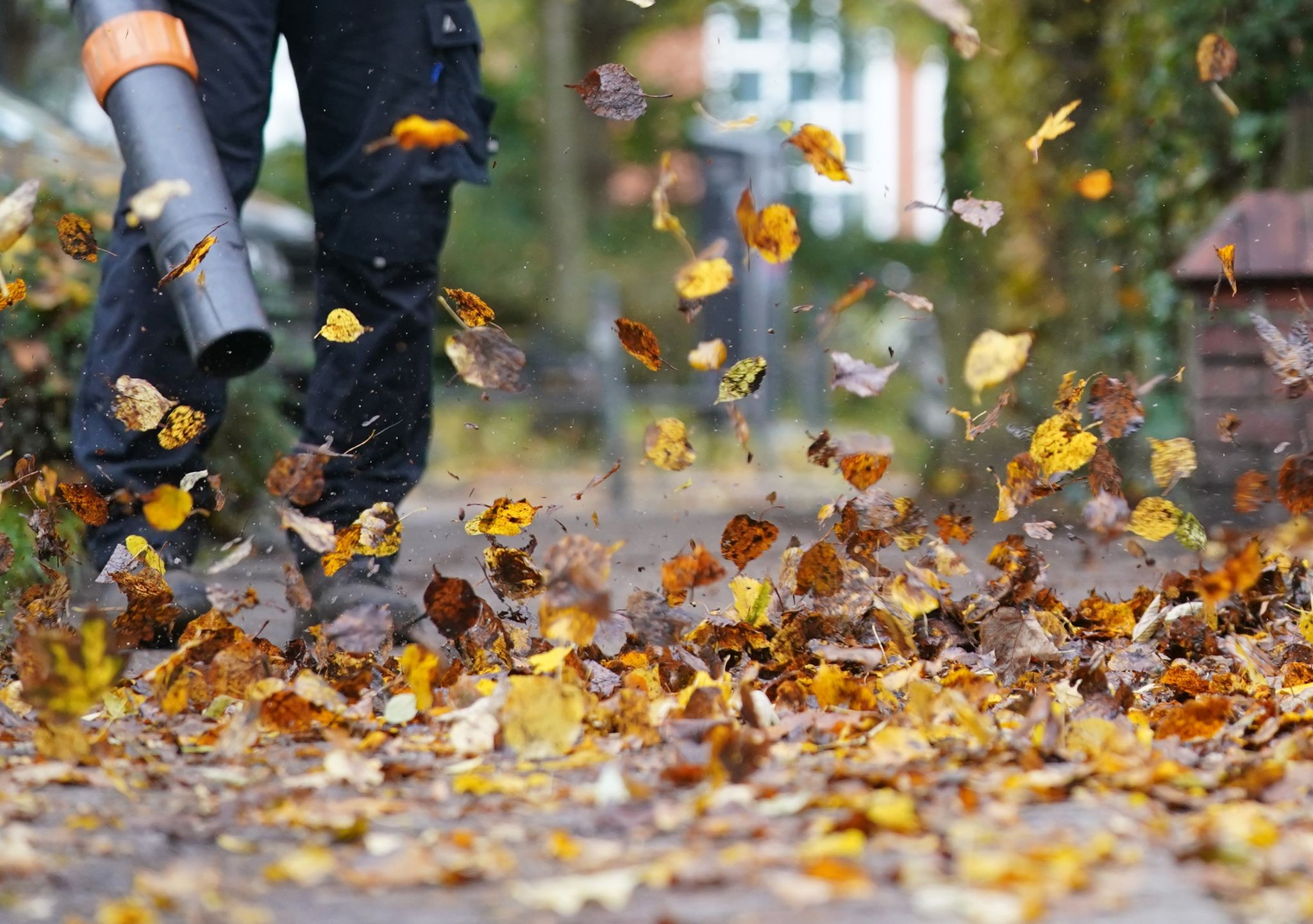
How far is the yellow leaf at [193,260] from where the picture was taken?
2.01 metres

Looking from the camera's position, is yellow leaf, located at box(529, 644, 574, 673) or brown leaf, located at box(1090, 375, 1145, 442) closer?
yellow leaf, located at box(529, 644, 574, 673)

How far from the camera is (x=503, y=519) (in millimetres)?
2143

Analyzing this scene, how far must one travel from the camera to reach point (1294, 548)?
1881 mm

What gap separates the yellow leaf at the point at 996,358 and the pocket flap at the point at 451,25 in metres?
0.97

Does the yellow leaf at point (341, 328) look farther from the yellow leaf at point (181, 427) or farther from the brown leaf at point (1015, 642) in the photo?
the brown leaf at point (1015, 642)

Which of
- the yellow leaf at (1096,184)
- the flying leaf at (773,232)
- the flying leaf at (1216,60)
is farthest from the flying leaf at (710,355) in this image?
the yellow leaf at (1096,184)

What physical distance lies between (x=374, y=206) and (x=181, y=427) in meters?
0.47

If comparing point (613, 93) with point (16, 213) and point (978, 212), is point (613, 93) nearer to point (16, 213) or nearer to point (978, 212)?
point (978, 212)

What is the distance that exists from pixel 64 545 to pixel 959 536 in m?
1.43

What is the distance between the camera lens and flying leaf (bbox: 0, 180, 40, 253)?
1936 millimetres

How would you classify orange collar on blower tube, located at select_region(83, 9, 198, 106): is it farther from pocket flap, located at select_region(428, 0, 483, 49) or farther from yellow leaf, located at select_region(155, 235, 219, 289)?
pocket flap, located at select_region(428, 0, 483, 49)

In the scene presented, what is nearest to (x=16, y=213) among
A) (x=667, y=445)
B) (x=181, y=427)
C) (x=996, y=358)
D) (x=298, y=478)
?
(x=181, y=427)

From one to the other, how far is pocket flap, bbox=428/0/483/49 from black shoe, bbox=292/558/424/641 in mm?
861

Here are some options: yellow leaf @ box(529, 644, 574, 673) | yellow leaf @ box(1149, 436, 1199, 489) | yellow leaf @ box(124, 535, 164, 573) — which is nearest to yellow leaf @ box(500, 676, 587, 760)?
yellow leaf @ box(529, 644, 574, 673)
